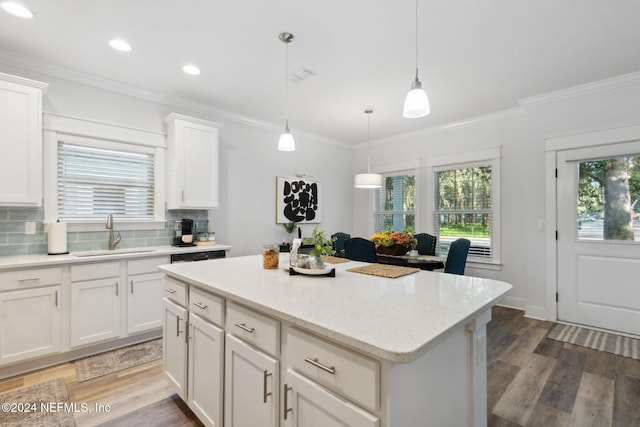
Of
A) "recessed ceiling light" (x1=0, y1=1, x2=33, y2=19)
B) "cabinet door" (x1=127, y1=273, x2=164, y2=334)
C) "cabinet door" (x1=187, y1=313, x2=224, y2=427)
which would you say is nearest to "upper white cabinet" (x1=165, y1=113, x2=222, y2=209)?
"cabinet door" (x1=127, y1=273, x2=164, y2=334)

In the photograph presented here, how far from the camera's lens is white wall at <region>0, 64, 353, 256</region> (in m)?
3.22

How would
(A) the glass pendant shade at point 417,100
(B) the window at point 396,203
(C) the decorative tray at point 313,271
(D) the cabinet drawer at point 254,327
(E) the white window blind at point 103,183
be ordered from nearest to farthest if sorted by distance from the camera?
(D) the cabinet drawer at point 254,327, (A) the glass pendant shade at point 417,100, (C) the decorative tray at point 313,271, (E) the white window blind at point 103,183, (B) the window at point 396,203

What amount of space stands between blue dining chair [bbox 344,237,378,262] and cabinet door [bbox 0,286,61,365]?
265 cm

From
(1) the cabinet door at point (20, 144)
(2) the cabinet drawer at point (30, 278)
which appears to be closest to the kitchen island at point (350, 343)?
(2) the cabinet drawer at point (30, 278)

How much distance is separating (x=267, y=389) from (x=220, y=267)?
1.05 m

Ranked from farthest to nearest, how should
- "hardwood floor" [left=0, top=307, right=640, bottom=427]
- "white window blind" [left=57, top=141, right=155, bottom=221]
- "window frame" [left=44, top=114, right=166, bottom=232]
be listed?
"white window blind" [left=57, top=141, right=155, bottom=221], "window frame" [left=44, top=114, right=166, bottom=232], "hardwood floor" [left=0, top=307, right=640, bottom=427]

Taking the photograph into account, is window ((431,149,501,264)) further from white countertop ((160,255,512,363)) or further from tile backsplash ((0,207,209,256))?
tile backsplash ((0,207,209,256))

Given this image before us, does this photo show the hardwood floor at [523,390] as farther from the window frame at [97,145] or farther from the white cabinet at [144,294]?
the window frame at [97,145]

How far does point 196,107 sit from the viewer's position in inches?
159

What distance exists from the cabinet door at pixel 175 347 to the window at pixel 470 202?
4.10 meters

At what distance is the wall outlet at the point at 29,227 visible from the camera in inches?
114

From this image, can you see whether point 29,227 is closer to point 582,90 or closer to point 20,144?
point 20,144

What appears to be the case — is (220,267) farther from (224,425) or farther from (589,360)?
(589,360)

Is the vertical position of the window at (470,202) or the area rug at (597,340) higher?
the window at (470,202)
